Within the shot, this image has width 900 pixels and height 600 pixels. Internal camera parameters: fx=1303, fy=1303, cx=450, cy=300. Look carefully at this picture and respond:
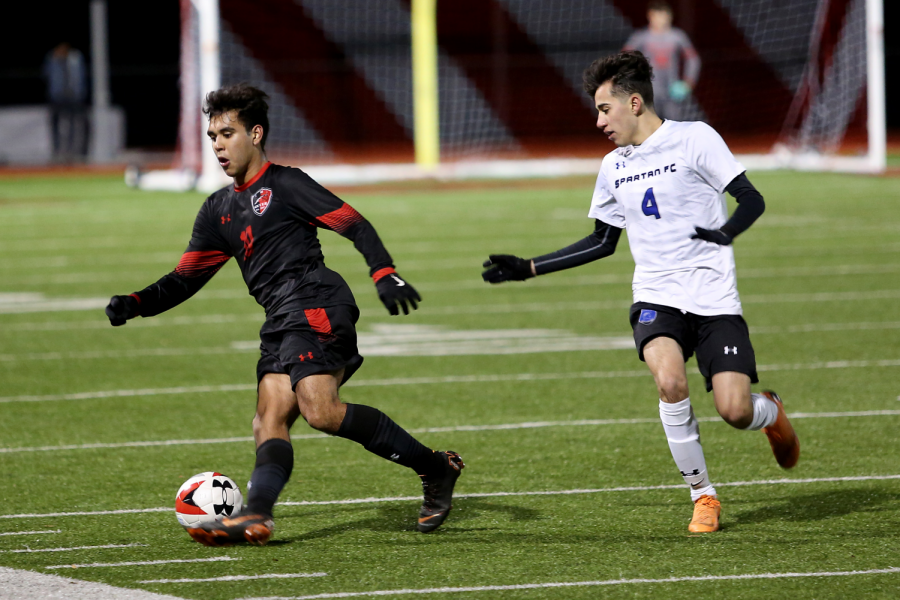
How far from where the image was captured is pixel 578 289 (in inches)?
496

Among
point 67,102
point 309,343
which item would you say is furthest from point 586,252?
point 67,102

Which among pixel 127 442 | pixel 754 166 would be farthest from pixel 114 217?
pixel 127 442

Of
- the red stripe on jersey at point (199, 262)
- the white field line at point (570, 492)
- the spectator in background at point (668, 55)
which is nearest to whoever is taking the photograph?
the red stripe on jersey at point (199, 262)

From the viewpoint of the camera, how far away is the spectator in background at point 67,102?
1126 inches

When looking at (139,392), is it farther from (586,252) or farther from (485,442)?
(586,252)

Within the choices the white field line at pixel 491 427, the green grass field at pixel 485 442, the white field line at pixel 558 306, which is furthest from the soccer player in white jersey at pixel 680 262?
the white field line at pixel 558 306

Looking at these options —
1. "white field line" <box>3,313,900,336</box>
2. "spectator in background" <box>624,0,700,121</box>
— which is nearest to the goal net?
"spectator in background" <box>624,0,700,121</box>

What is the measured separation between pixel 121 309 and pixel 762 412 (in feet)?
8.43

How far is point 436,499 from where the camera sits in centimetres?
518

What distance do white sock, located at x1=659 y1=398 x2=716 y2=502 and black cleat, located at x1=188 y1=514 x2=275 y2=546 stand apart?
64.8 inches

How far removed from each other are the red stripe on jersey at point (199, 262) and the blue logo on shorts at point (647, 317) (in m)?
1.70

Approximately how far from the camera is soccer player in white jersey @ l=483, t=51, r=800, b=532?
5.10m

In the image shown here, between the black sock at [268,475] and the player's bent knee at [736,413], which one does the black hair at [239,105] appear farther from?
the player's bent knee at [736,413]

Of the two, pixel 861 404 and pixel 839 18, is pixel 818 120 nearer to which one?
pixel 839 18
